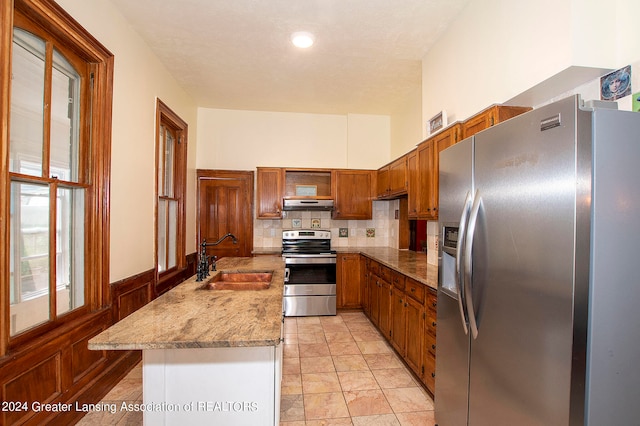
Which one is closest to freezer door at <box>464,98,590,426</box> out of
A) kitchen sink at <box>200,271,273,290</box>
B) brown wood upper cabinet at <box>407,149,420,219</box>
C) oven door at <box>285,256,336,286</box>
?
brown wood upper cabinet at <box>407,149,420,219</box>

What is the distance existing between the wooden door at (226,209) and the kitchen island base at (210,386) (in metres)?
3.25

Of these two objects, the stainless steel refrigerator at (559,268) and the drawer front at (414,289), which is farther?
the drawer front at (414,289)

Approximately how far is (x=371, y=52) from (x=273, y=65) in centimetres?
103

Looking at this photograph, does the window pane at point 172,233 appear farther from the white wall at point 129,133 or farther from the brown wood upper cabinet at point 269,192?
the brown wood upper cabinet at point 269,192

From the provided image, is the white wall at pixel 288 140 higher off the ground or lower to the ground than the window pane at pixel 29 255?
higher

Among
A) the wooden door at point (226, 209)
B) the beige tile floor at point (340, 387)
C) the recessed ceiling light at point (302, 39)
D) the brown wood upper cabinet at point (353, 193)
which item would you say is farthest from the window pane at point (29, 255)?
the brown wood upper cabinet at point (353, 193)

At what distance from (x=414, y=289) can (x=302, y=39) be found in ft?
7.78

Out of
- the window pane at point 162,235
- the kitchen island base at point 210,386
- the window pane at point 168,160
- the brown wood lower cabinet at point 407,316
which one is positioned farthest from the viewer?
the window pane at point 168,160

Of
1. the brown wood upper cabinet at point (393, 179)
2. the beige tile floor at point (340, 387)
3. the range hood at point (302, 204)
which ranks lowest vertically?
the beige tile floor at point (340, 387)

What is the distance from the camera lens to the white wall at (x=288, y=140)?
4.52 meters

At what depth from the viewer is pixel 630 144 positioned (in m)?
0.95

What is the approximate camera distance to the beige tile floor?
200 centimetres

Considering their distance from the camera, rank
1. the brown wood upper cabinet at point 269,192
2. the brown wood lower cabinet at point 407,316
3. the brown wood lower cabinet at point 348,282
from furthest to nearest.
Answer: the brown wood upper cabinet at point 269,192, the brown wood lower cabinet at point 348,282, the brown wood lower cabinet at point 407,316

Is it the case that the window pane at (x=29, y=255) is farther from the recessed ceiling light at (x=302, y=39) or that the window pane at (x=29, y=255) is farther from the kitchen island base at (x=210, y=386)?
the recessed ceiling light at (x=302, y=39)
